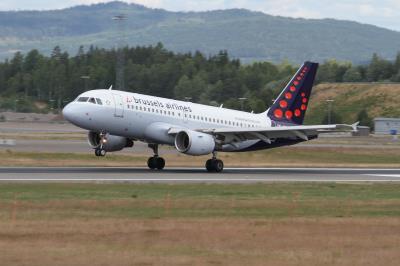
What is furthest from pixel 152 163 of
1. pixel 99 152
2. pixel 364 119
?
pixel 364 119

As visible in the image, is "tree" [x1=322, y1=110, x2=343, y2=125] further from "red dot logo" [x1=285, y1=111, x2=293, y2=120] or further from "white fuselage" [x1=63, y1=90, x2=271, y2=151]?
"white fuselage" [x1=63, y1=90, x2=271, y2=151]

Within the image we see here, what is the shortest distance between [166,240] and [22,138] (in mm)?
→ 69959

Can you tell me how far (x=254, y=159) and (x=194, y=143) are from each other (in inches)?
768

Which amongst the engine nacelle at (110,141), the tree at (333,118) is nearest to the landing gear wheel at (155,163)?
the engine nacelle at (110,141)

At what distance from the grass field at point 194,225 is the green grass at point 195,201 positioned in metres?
0.04

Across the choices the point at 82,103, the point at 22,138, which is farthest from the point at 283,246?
→ the point at 22,138

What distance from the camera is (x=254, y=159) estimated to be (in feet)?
229

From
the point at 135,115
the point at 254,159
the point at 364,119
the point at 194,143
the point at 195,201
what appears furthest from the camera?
the point at 364,119

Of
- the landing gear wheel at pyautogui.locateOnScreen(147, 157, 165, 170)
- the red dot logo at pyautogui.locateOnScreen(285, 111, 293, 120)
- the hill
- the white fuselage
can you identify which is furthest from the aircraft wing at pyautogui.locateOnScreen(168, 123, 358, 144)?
the hill

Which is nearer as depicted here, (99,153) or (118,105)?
(99,153)

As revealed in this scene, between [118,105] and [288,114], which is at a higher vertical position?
[118,105]

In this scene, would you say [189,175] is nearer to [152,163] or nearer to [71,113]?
[152,163]

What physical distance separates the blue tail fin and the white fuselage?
512 centimetres

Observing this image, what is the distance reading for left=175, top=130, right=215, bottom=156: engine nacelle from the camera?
50.7 metres
